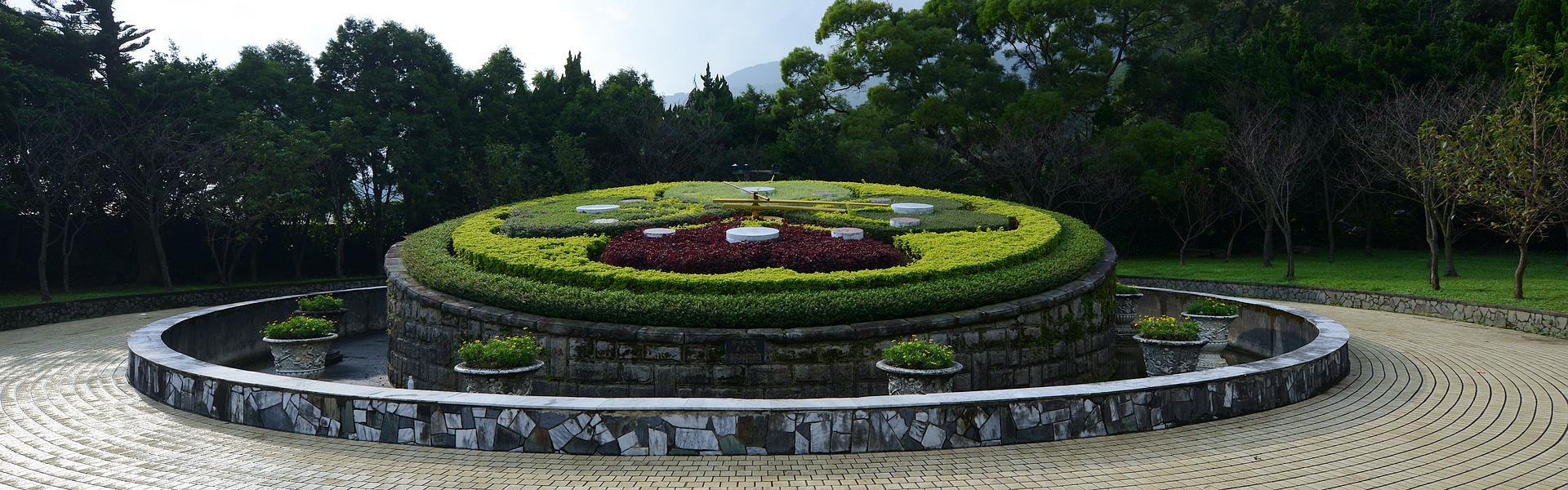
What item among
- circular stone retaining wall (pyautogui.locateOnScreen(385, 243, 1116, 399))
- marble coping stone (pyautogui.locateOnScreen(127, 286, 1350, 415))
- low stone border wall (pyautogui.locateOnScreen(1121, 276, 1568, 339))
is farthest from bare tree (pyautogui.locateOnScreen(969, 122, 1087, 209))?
marble coping stone (pyautogui.locateOnScreen(127, 286, 1350, 415))

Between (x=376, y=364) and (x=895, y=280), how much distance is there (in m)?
7.66

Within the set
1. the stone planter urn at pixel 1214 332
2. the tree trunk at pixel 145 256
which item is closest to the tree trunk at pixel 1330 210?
the stone planter urn at pixel 1214 332

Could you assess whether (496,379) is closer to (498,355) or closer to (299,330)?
(498,355)

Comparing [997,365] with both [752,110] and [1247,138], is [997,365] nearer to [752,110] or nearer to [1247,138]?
[1247,138]

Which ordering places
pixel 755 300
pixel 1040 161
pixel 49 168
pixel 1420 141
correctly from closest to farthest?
pixel 755 300 < pixel 1420 141 < pixel 49 168 < pixel 1040 161

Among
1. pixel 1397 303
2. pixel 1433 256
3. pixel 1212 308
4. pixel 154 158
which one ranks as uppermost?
pixel 154 158

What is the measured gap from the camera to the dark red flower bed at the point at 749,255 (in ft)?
35.8

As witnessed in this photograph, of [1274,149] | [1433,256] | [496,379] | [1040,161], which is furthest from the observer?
[1040,161]

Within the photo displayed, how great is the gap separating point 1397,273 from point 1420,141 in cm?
591

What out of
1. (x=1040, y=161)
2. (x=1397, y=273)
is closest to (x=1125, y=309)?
(x=1397, y=273)

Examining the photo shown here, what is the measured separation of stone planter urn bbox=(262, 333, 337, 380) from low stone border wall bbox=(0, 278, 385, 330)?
774 cm

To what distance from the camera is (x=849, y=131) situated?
2942 centimetres

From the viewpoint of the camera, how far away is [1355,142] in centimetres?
2331

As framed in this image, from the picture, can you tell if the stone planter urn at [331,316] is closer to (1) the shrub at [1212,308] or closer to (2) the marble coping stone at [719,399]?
(2) the marble coping stone at [719,399]
